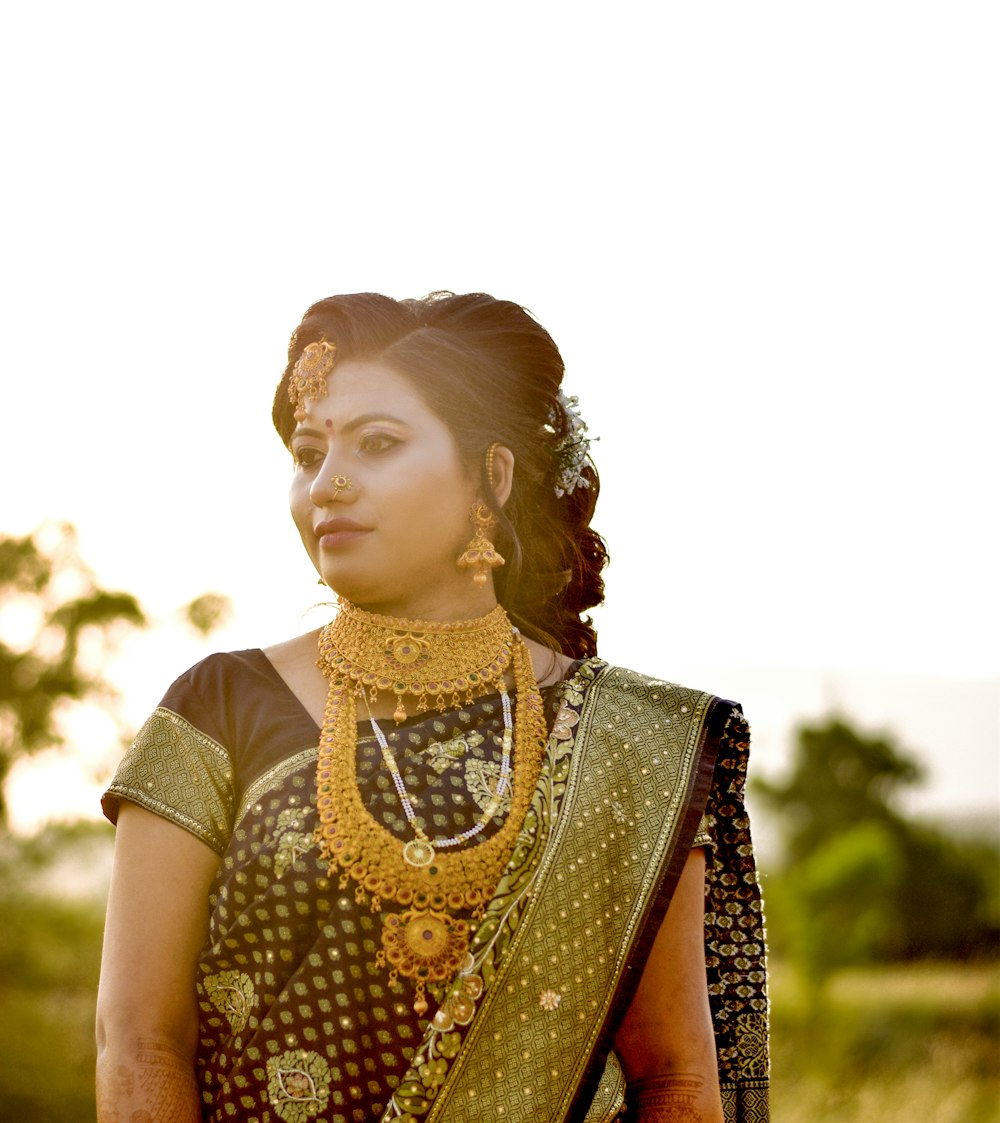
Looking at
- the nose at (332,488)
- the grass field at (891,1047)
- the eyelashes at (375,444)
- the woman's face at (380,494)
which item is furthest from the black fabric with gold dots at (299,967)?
the grass field at (891,1047)

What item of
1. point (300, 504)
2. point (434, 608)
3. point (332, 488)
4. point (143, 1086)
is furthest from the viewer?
point (434, 608)

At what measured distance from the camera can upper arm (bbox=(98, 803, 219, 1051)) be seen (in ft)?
8.86

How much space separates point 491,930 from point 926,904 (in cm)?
2215

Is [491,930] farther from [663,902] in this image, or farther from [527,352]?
[527,352]

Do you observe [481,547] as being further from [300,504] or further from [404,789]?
[404,789]

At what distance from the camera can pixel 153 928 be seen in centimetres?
272

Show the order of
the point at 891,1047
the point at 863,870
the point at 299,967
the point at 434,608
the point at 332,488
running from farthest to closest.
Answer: the point at 863,870 → the point at 891,1047 → the point at 434,608 → the point at 332,488 → the point at 299,967

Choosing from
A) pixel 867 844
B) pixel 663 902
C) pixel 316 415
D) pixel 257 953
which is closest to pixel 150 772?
pixel 257 953

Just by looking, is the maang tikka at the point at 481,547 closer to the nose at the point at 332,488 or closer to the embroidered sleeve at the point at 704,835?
the nose at the point at 332,488

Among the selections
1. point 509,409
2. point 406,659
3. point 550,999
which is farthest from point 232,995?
point 509,409

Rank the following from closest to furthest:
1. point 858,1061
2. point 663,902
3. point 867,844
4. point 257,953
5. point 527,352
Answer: point 257,953 → point 663,902 → point 527,352 → point 858,1061 → point 867,844

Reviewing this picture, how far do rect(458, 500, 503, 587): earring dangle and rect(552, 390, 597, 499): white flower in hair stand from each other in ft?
1.18

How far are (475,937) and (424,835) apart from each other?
0.73 feet

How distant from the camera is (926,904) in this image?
76.3 feet
